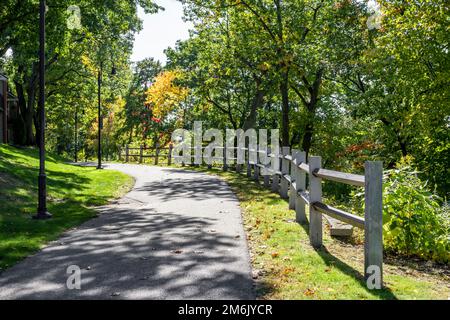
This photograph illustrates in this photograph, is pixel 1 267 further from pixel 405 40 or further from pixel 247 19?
pixel 247 19

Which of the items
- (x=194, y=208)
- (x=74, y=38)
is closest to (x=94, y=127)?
(x=74, y=38)

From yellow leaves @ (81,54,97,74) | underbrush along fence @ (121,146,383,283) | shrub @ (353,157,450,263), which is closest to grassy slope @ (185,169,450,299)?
underbrush along fence @ (121,146,383,283)

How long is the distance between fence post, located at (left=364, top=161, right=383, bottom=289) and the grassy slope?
0.32 metres

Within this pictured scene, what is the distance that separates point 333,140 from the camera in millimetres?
30875

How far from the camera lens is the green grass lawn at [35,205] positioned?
764cm

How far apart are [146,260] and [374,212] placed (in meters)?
3.22

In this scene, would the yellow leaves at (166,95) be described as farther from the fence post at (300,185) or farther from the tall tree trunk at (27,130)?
the fence post at (300,185)

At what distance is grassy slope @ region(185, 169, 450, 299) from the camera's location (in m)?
4.96

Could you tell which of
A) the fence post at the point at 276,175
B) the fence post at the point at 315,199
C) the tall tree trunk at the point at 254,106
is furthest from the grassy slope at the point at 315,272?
the tall tree trunk at the point at 254,106

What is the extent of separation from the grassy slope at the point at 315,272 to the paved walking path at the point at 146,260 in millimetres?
297

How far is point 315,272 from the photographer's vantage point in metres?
5.77

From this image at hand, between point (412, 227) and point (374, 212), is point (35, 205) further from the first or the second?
point (374, 212)

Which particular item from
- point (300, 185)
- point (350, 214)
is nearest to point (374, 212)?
point (350, 214)
